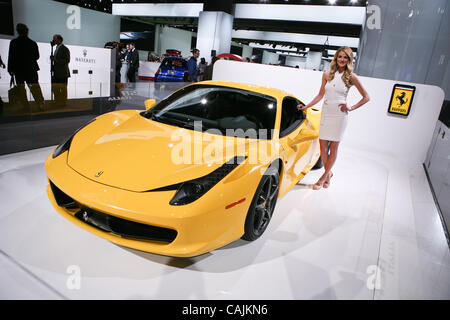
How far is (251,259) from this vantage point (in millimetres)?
2248

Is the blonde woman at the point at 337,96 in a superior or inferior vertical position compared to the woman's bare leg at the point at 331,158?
superior

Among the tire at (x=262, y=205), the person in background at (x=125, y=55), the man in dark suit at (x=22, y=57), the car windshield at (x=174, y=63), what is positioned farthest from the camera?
the car windshield at (x=174, y=63)

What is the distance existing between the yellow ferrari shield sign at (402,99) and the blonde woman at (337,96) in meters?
2.65

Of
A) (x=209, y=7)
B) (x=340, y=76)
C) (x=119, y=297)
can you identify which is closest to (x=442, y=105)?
(x=340, y=76)

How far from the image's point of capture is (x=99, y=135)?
8.13 feet

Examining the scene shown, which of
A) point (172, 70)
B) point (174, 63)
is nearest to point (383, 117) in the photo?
point (172, 70)

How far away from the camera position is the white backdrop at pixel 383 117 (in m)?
5.44

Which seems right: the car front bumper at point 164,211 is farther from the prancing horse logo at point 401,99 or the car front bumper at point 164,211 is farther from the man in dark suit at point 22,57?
the prancing horse logo at point 401,99

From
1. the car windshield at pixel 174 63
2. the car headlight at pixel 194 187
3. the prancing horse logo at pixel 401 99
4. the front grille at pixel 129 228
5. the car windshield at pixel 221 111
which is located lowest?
the front grille at pixel 129 228

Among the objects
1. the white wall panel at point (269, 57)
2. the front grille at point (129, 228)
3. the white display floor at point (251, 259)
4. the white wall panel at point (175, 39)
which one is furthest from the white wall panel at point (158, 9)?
the white wall panel at point (269, 57)

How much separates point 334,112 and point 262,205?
174 centimetres

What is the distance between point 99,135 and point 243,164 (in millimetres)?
1238

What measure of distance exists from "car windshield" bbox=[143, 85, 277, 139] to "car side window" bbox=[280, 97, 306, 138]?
123mm

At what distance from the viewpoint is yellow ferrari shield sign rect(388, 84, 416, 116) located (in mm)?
5472
